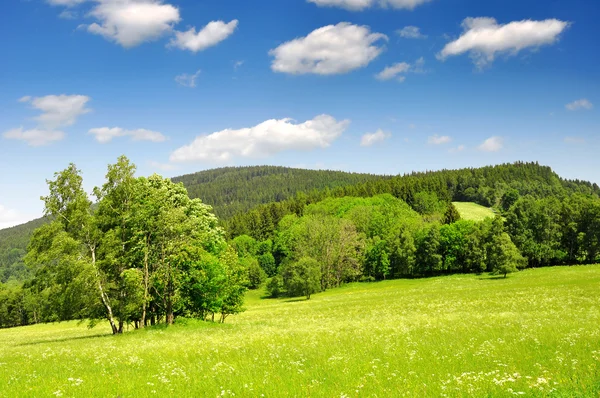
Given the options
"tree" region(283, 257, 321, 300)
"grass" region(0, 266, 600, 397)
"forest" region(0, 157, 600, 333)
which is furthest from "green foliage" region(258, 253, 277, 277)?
"grass" region(0, 266, 600, 397)

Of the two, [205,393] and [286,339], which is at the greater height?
[205,393]

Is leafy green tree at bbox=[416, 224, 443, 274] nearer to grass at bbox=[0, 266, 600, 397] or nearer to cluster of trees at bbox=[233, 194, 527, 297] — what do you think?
cluster of trees at bbox=[233, 194, 527, 297]

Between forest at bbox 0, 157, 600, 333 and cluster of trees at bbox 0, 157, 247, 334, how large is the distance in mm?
107

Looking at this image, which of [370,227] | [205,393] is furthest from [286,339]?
[370,227]

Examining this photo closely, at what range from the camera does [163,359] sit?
18.0m

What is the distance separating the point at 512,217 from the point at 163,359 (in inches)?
4151

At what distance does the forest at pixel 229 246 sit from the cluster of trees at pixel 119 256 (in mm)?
107

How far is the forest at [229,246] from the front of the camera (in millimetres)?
31469

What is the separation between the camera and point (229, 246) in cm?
4547

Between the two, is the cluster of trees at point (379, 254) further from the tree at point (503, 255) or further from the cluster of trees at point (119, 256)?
the cluster of trees at point (119, 256)

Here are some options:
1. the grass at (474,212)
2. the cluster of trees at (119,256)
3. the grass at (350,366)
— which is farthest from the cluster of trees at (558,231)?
the cluster of trees at (119,256)

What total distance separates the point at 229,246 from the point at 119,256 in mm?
13921

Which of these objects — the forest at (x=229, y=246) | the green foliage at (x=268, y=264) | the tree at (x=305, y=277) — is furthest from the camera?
the green foliage at (x=268, y=264)

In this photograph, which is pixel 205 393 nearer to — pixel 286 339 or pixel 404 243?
pixel 286 339
